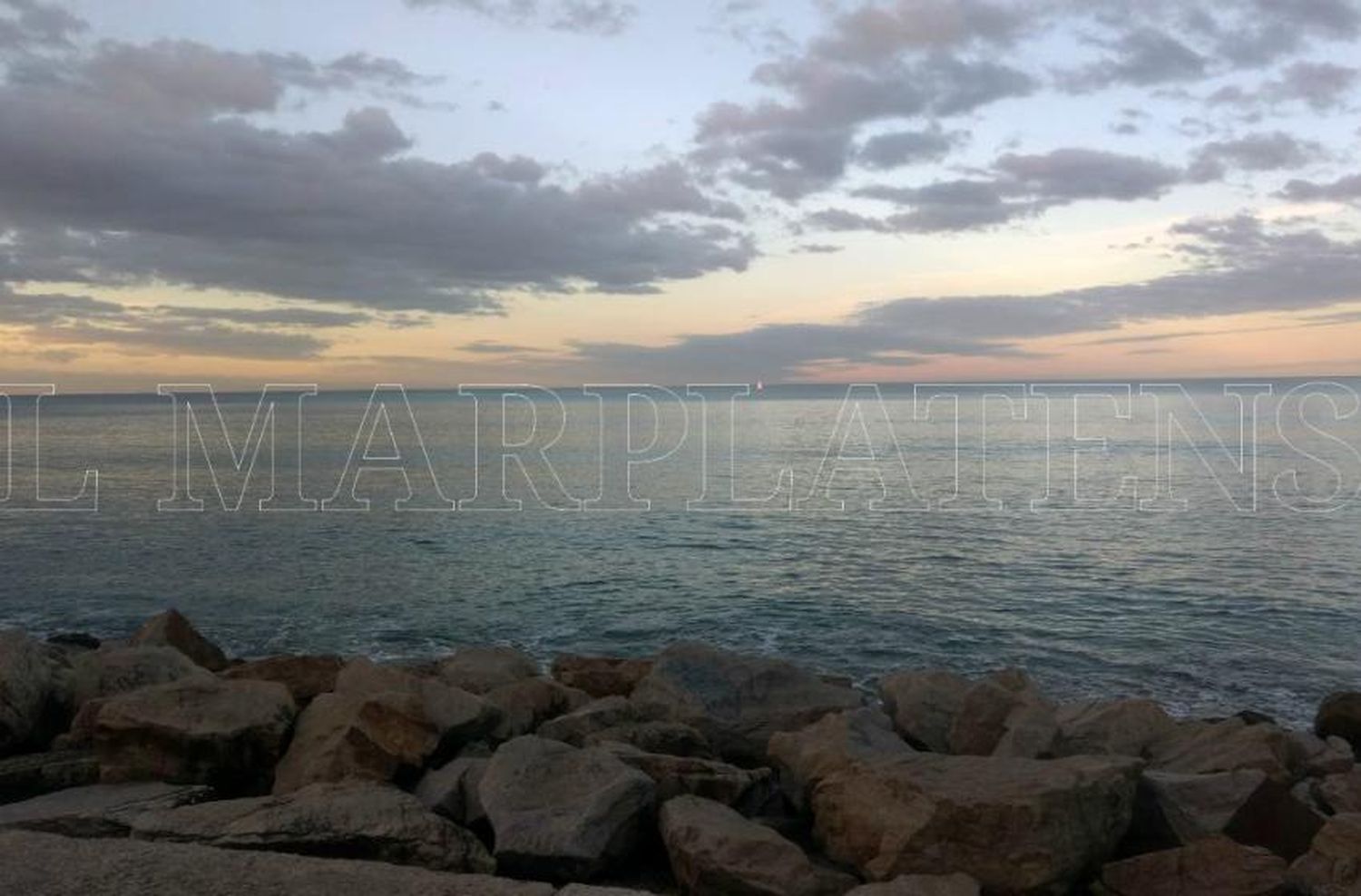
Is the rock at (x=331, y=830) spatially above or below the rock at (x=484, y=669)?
above

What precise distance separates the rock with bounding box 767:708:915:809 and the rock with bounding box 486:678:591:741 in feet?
7.99

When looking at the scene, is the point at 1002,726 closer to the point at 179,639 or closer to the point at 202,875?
the point at 202,875

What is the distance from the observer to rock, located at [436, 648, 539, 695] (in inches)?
480

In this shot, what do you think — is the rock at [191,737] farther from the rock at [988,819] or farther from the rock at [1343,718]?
the rock at [1343,718]

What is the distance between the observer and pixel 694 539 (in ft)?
108

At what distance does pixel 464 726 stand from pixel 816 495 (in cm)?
3818

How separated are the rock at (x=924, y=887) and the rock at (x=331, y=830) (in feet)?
7.21

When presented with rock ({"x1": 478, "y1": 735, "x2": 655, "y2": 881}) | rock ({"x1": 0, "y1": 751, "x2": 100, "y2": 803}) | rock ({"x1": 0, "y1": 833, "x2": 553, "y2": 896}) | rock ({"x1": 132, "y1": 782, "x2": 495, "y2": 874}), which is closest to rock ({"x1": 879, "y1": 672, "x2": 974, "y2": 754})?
rock ({"x1": 478, "y1": 735, "x2": 655, "y2": 881})

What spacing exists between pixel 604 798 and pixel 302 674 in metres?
5.60

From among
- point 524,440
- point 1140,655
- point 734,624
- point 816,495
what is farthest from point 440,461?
point 1140,655

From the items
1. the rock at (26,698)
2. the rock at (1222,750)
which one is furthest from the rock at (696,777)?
the rock at (26,698)

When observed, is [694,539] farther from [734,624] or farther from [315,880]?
[315,880]

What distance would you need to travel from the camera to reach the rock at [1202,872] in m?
6.14

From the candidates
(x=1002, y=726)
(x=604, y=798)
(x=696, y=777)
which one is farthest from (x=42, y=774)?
(x=1002, y=726)
